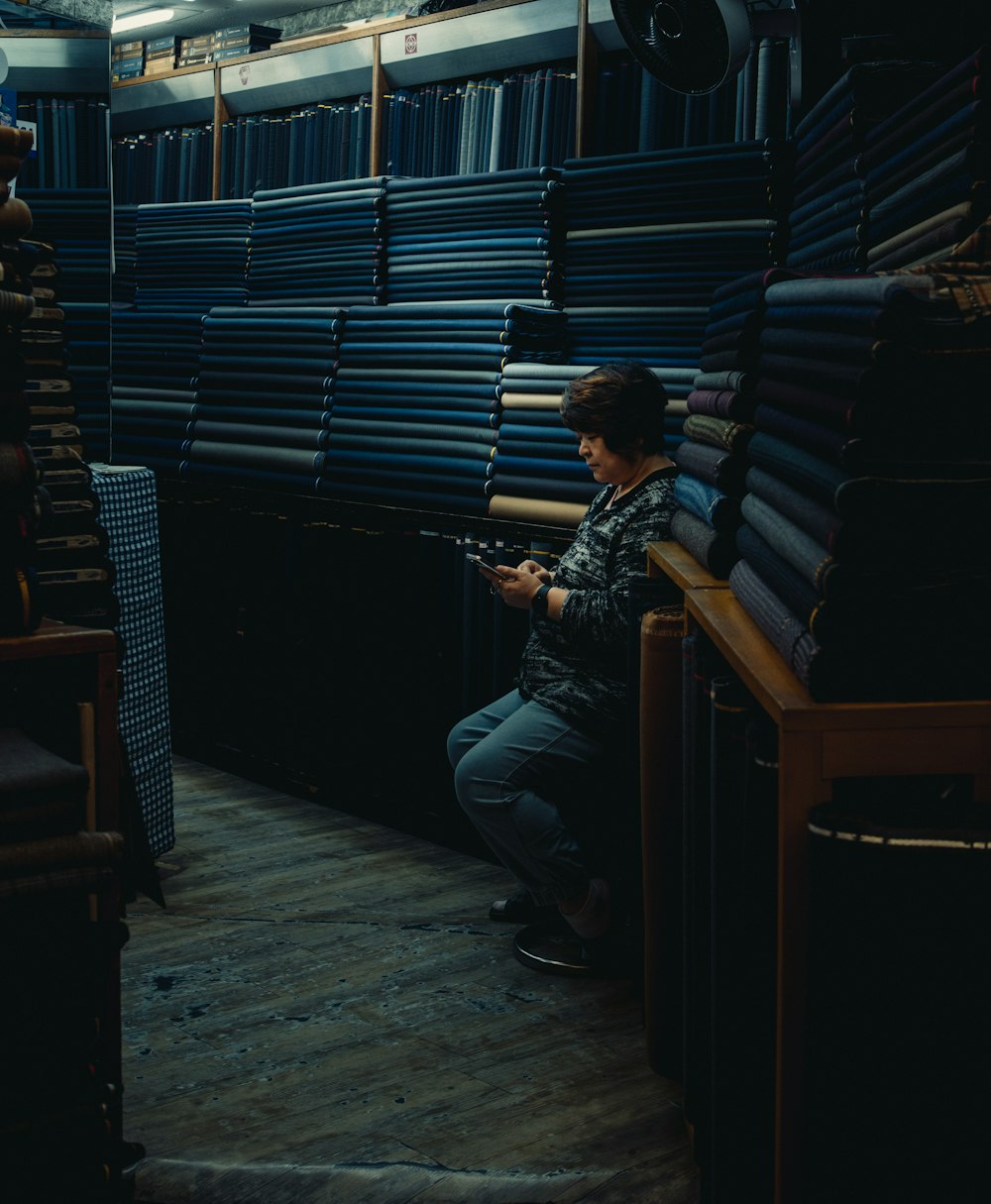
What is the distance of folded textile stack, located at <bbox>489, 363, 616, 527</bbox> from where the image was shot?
3619 mm

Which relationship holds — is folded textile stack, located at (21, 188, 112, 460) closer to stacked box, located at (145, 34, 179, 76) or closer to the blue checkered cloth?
the blue checkered cloth

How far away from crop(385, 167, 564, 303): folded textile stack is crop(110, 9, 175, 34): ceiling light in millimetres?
3549

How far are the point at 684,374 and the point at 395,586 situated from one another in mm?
1129

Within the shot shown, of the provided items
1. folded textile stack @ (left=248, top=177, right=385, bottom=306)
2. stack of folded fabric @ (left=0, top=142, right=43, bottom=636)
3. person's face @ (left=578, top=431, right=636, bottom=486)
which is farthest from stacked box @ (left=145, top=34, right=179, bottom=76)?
stack of folded fabric @ (left=0, top=142, right=43, bottom=636)

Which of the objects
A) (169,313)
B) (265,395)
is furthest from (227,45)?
(265,395)

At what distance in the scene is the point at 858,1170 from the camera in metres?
1.31

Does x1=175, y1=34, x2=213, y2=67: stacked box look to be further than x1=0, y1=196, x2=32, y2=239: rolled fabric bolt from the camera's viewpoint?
Yes

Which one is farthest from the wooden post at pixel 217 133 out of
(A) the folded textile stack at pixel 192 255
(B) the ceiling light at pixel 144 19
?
(B) the ceiling light at pixel 144 19

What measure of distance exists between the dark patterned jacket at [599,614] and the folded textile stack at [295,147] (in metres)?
1.85

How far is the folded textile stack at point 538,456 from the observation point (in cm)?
362

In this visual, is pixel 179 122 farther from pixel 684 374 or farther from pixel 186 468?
pixel 684 374

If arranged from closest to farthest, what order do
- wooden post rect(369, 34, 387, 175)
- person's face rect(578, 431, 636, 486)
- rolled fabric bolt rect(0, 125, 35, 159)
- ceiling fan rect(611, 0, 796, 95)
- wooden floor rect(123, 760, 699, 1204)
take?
rolled fabric bolt rect(0, 125, 35, 159), wooden floor rect(123, 760, 699, 1204), ceiling fan rect(611, 0, 796, 95), person's face rect(578, 431, 636, 486), wooden post rect(369, 34, 387, 175)

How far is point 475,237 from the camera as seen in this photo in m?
3.90

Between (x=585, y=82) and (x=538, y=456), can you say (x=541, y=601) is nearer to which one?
(x=538, y=456)
